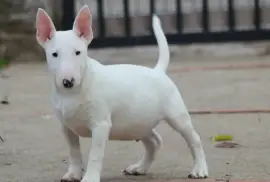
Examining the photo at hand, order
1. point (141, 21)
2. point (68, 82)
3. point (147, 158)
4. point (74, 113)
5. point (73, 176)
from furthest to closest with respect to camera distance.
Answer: point (141, 21), point (147, 158), point (73, 176), point (74, 113), point (68, 82)

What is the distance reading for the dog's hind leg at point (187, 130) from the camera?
12.4 ft

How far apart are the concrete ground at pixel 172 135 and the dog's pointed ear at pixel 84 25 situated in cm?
70

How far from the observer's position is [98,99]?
3494 mm

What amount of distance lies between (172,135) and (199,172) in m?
1.37

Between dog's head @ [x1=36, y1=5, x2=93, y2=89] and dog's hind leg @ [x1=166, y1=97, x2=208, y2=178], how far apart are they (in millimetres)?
520

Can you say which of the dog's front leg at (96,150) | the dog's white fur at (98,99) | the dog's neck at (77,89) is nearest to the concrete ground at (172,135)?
the dog's white fur at (98,99)

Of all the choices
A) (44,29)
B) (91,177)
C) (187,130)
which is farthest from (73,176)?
(44,29)

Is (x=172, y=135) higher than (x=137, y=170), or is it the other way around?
(x=137, y=170)

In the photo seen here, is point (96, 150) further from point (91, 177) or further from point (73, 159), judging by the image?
point (73, 159)

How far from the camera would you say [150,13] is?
10.1 metres

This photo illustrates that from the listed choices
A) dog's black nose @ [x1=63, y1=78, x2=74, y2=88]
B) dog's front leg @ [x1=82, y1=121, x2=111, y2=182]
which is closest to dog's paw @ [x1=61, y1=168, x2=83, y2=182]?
dog's front leg @ [x1=82, y1=121, x2=111, y2=182]

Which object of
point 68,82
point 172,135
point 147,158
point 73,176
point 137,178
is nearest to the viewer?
point 68,82

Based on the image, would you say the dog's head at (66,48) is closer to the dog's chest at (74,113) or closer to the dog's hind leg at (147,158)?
the dog's chest at (74,113)

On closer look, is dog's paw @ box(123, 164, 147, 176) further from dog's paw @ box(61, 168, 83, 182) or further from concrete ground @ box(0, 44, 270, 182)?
dog's paw @ box(61, 168, 83, 182)
